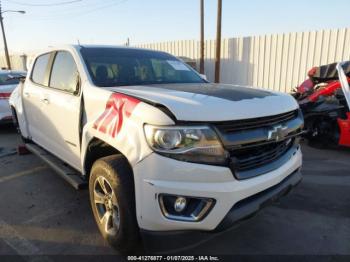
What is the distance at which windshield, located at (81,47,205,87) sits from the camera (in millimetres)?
3154

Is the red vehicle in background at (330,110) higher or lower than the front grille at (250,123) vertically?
lower

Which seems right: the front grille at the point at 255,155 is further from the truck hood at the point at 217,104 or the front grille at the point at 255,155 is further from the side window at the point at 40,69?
the side window at the point at 40,69

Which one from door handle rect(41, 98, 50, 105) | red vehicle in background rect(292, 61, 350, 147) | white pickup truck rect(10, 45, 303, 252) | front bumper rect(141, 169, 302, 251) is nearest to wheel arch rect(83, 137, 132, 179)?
white pickup truck rect(10, 45, 303, 252)

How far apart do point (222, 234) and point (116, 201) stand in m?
1.16

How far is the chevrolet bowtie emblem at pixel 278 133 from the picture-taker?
235 centimetres

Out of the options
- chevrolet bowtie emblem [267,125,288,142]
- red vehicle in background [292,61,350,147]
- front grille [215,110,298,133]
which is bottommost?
red vehicle in background [292,61,350,147]

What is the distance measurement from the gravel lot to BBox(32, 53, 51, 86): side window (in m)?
1.42

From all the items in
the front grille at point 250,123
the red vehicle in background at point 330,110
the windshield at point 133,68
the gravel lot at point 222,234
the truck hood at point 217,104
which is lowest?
the gravel lot at point 222,234

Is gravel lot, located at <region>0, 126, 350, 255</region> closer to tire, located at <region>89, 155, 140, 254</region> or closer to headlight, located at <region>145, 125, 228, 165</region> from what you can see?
tire, located at <region>89, 155, 140, 254</region>

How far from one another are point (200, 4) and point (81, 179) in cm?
1365

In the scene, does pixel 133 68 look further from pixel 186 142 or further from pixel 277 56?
pixel 277 56

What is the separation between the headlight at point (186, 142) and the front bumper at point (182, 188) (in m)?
0.05

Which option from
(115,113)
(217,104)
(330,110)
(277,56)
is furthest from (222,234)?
(277,56)

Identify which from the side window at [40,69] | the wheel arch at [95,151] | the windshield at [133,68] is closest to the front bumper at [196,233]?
the wheel arch at [95,151]
